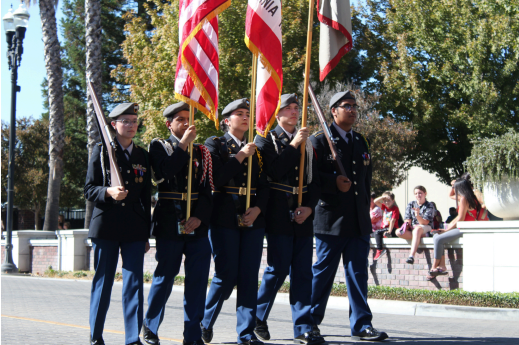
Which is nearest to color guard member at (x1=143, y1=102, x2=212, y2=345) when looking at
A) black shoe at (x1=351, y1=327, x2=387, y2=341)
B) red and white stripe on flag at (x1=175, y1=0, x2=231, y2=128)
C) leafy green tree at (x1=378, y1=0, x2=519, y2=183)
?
red and white stripe on flag at (x1=175, y1=0, x2=231, y2=128)

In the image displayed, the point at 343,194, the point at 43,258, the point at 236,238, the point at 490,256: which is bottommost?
the point at 43,258

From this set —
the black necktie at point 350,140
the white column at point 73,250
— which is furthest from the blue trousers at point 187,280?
the white column at point 73,250

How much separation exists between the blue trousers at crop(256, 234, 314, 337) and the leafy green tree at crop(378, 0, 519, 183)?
18.0 m

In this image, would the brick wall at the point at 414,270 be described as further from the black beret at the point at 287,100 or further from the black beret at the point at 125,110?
the black beret at the point at 125,110

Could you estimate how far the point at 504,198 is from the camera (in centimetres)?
1040

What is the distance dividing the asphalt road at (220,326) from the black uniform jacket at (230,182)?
1.28 metres

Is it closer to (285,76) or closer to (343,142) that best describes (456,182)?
(343,142)

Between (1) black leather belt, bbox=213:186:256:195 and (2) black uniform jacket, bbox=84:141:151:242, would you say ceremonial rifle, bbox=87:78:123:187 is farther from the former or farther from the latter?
(1) black leather belt, bbox=213:186:256:195

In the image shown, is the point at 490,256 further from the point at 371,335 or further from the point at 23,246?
the point at 23,246

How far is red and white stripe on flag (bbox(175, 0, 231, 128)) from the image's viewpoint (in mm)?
5938

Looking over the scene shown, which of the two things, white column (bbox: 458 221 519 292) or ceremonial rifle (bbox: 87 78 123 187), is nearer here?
ceremonial rifle (bbox: 87 78 123 187)

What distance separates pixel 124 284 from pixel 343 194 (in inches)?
94.3

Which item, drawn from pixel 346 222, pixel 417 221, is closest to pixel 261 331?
pixel 346 222

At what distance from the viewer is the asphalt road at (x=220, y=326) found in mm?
6219
